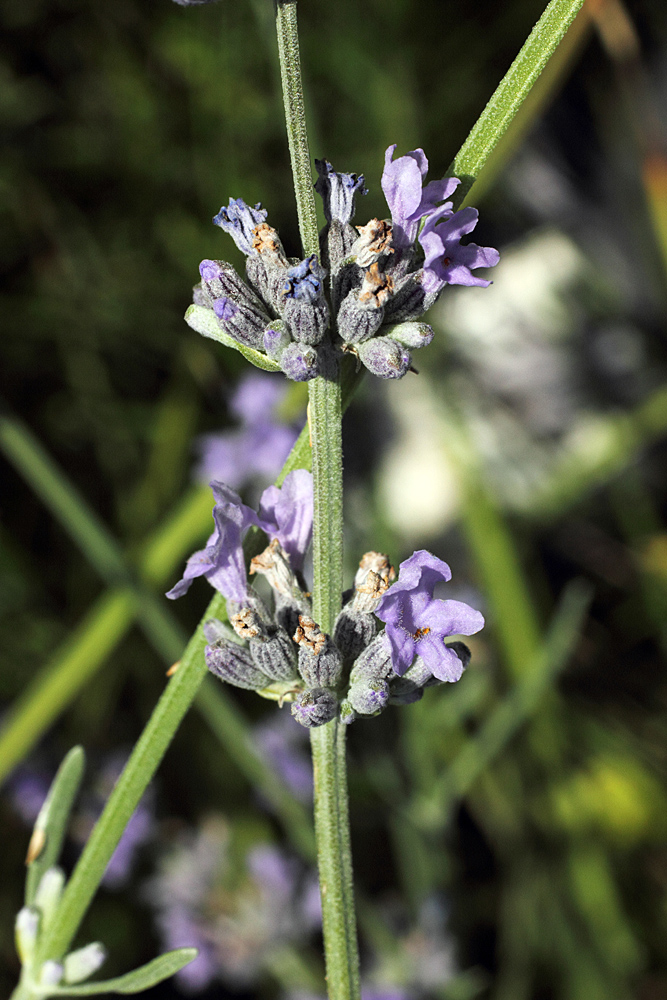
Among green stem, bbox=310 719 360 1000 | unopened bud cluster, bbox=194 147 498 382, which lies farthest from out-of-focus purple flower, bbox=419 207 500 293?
green stem, bbox=310 719 360 1000

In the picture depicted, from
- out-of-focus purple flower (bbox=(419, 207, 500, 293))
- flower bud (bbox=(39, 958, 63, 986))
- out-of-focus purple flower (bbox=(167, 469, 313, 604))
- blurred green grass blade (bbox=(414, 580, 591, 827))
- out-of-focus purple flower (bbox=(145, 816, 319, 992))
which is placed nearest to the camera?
out-of-focus purple flower (bbox=(419, 207, 500, 293))

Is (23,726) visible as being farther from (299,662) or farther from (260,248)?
(260,248)

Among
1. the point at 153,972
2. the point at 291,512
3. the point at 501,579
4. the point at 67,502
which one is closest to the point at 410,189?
the point at 291,512

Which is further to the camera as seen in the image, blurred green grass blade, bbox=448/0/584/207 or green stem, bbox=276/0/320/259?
blurred green grass blade, bbox=448/0/584/207

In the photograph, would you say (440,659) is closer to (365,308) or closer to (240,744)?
(365,308)

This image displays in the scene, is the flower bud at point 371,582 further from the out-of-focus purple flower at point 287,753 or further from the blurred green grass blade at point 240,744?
the out-of-focus purple flower at point 287,753

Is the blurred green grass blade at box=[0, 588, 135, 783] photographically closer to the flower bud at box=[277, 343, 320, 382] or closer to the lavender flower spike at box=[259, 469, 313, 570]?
the lavender flower spike at box=[259, 469, 313, 570]

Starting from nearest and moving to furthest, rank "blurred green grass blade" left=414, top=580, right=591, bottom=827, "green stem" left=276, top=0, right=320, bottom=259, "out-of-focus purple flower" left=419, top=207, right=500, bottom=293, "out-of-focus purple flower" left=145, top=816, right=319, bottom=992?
"green stem" left=276, top=0, right=320, bottom=259 → "out-of-focus purple flower" left=419, top=207, right=500, bottom=293 → "blurred green grass blade" left=414, top=580, right=591, bottom=827 → "out-of-focus purple flower" left=145, top=816, right=319, bottom=992
